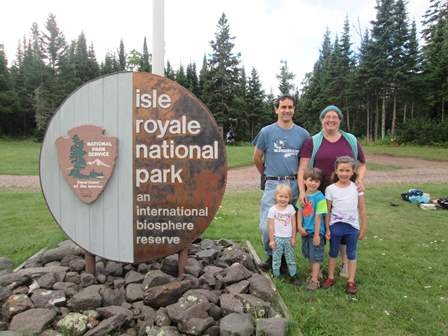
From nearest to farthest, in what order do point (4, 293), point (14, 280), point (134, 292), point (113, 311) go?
point (113, 311), point (4, 293), point (134, 292), point (14, 280)

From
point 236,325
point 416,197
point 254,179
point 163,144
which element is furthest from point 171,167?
point 254,179

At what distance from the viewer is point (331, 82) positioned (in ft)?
135

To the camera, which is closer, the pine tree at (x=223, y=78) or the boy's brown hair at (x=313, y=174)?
the boy's brown hair at (x=313, y=174)

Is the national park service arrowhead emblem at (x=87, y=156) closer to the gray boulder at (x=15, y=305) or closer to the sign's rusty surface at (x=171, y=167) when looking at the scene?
the sign's rusty surface at (x=171, y=167)

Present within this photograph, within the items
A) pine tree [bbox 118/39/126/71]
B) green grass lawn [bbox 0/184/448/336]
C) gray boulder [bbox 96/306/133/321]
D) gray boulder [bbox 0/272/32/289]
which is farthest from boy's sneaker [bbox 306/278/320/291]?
pine tree [bbox 118/39/126/71]

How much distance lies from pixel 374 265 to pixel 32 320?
12.1 ft

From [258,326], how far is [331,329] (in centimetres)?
71

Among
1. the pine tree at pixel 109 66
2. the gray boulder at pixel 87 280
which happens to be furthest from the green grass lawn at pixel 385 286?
the pine tree at pixel 109 66

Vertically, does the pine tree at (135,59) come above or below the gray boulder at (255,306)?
above

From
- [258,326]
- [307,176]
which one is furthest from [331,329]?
[307,176]

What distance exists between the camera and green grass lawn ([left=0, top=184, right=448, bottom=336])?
128 inches

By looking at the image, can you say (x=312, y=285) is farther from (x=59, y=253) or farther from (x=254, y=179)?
(x=254, y=179)

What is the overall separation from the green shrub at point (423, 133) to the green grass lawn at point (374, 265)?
75.5 ft

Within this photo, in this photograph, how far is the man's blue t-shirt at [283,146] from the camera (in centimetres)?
404
